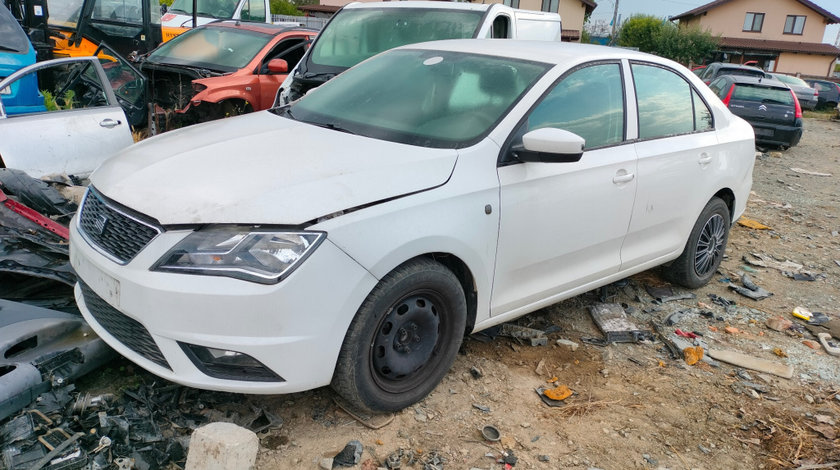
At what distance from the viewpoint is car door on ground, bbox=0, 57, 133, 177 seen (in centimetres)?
492

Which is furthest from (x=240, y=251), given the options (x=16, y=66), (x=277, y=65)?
(x=277, y=65)

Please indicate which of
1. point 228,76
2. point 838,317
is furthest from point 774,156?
point 228,76

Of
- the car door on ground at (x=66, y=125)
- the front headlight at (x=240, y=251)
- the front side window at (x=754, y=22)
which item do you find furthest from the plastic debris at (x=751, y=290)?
the front side window at (x=754, y=22)

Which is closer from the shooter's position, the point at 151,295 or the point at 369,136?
the point at 151,295

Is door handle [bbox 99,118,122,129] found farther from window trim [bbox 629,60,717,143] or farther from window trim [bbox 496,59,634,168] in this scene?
window trim [bbox 629,60,717,143]

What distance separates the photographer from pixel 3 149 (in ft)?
15.8

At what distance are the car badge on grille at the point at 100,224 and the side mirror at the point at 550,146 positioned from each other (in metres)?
1.98

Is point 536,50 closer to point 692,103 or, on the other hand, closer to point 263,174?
point 692,103

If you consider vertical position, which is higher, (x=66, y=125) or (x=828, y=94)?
(x=66, y=125)

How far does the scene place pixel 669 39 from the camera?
4703cm

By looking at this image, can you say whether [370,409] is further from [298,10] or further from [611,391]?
[298,10]

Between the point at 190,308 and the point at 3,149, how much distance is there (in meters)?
3.38

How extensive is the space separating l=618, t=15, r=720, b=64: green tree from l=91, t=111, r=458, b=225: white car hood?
47286mm

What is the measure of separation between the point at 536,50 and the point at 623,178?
3.07ft
